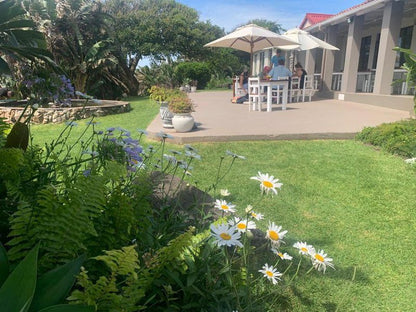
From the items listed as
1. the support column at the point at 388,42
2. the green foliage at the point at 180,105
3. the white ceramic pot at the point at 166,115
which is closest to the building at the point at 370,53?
the support column at the point at 388,42

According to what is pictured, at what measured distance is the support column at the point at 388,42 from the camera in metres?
10.9

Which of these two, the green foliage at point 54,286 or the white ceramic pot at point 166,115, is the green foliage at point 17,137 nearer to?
the green foliage at point 54,286

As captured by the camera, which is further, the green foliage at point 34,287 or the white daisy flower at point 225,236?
the white daisy flower at point 225,236

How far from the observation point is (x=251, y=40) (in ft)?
45.8

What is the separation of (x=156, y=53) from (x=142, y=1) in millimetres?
8997

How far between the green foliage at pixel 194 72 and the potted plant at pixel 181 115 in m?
19.2

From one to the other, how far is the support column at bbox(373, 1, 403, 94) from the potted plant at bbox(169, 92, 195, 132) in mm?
8207

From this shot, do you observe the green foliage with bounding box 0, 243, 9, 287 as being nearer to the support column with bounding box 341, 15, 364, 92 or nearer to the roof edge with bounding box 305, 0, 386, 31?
the roof edge with bounding box 305, 0, 386, 31

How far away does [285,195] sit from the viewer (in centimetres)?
407

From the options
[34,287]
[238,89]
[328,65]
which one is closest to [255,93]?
[238,89]

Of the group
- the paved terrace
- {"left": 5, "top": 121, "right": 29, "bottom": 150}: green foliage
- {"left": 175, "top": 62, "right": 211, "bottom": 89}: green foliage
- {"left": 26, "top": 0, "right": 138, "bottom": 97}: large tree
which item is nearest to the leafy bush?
{"left": 5, "top": 121, "right": 29, "bottom": 150}: green foliage

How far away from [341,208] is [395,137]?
3175 mm

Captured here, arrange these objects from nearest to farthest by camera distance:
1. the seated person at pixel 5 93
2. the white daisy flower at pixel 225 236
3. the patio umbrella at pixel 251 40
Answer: the white daisy flower at pixel 225 236 < the patio umbrella at pixel 251 40 < the seated person at pixel 5 93

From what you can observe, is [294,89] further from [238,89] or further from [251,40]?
[251,40]
